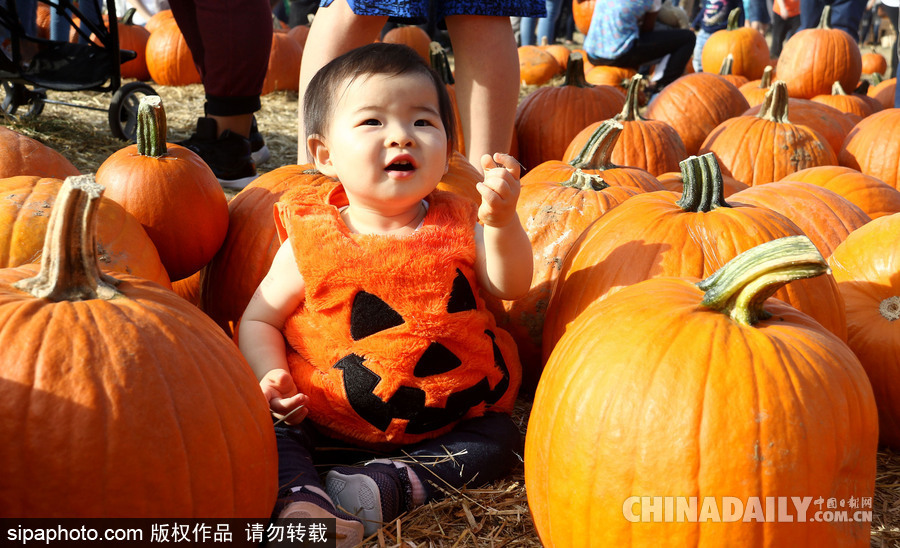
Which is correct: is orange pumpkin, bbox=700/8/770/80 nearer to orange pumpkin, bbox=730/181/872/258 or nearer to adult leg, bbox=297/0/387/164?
orange pumpkin, bbox=730/181/872/258

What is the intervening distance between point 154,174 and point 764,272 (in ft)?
6.30

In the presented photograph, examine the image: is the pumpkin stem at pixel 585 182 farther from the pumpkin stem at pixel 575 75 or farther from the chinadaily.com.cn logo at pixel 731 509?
the pumpkin stem at pixel 575 75

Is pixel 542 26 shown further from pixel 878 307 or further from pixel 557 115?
pixel 878 307

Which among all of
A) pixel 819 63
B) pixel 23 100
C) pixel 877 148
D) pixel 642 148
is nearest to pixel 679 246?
pixel 642 148

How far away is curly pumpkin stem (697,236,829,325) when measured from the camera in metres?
1.49

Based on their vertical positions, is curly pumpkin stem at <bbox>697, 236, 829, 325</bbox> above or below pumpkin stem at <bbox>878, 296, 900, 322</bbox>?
above

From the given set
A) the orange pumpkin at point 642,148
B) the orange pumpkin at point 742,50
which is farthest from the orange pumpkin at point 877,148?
the orange pumpkin at point 742,50

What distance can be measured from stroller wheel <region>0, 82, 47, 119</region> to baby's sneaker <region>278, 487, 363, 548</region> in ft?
17.8

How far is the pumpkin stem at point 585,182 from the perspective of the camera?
9.27ft

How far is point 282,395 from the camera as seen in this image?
2061 millimetres

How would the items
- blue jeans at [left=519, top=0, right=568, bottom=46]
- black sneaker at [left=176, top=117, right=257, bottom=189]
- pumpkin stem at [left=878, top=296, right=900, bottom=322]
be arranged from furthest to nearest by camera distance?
blue jeans at [left=519, top=0, right=568, bottom=46] < black sneaker at [left=176, top=117, right=257, bottom=189] < pumpkin stem at [left=878, top=296, right=900, bottom=322]

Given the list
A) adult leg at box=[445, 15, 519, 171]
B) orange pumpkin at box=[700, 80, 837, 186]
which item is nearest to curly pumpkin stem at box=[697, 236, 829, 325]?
adult leg at box=[445, 15, 519, 171]

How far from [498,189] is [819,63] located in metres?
5.75

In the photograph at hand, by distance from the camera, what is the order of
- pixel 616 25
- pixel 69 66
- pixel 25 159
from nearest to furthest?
pixel 25 159
pixel 69 66
pixel 616 25
